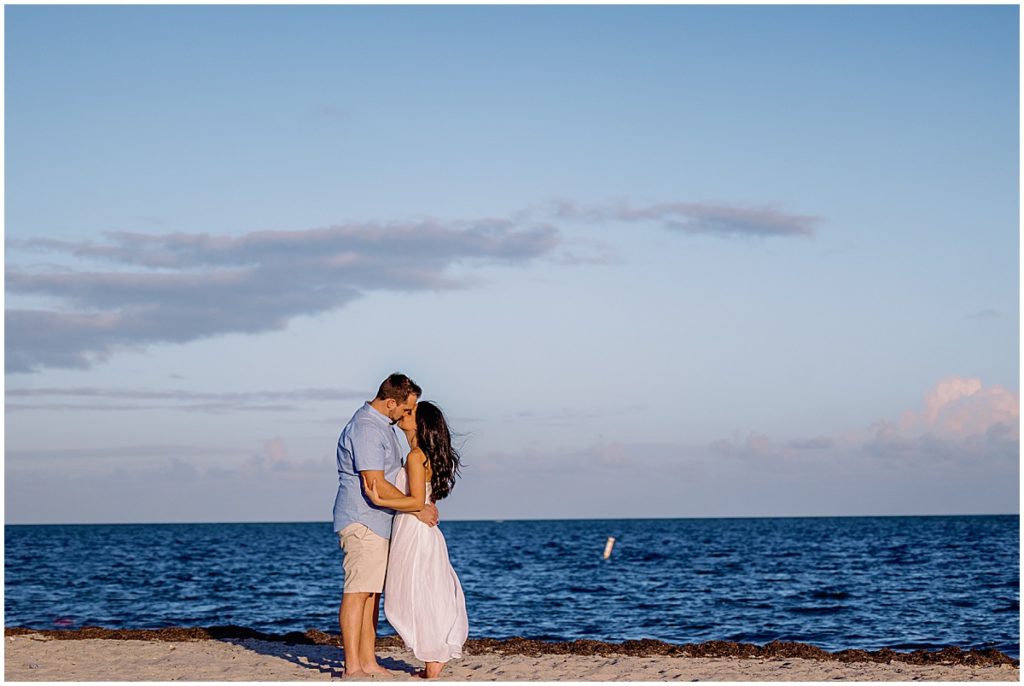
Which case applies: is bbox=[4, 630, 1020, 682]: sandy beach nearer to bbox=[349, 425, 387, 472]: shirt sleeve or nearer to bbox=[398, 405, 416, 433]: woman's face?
bbox=[349, 425, 387, 472]: shirt sleeve

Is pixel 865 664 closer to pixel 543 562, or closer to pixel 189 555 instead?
pixel 543 562

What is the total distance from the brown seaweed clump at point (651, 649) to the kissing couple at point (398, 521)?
2.28 meters

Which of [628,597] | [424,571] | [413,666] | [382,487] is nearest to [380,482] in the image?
[382,487]

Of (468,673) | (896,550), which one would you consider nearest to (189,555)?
(896,550)

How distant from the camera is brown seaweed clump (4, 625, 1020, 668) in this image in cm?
1080

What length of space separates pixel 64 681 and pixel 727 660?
5.71 metres

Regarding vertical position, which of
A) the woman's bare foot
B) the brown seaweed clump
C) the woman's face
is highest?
the woman's face

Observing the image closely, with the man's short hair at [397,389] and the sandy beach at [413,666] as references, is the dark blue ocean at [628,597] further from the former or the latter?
the man's short hair at [397,389]

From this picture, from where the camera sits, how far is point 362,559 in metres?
9.02

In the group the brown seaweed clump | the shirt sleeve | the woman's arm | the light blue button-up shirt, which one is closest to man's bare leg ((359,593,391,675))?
the light blue button-up shirt

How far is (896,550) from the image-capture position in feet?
173

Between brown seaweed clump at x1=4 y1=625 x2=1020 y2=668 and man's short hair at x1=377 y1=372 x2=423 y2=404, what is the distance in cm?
344

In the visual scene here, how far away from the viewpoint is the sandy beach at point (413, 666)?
377 inches

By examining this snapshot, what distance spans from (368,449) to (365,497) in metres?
0.44
